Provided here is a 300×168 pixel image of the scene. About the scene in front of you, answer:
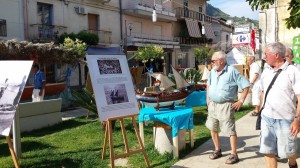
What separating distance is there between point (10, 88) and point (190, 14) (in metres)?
34.3

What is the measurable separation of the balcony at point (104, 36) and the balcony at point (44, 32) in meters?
3.16

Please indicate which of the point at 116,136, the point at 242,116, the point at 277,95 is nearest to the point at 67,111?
the point at 116,136

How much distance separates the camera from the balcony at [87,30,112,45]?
24.5 metres

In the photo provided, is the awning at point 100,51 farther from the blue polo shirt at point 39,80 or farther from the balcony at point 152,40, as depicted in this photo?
the balcony at point 152,40

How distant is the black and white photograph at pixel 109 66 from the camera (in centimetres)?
491

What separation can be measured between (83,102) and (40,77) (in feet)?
6.58

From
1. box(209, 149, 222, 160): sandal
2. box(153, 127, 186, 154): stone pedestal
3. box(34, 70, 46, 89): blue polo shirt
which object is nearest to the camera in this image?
box(209, 149, 222, 160): sandal

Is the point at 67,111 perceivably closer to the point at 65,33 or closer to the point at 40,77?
the point at 40,77

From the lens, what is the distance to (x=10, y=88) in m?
4.36

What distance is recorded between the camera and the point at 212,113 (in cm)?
516

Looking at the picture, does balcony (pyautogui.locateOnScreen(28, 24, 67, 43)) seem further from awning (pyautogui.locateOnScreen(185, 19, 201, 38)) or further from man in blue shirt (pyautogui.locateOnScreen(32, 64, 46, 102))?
awning (pyautogui.locateOnScreen(185, 19, 201, 38))

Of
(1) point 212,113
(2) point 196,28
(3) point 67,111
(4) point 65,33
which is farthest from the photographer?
(2) point 196,28

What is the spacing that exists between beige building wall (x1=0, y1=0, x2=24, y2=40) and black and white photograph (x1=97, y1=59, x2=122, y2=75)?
14833 millimetres

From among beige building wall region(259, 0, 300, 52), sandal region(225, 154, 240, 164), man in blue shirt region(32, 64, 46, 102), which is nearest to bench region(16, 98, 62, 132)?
man in blue shirt region(32, 64, 46, 102)
